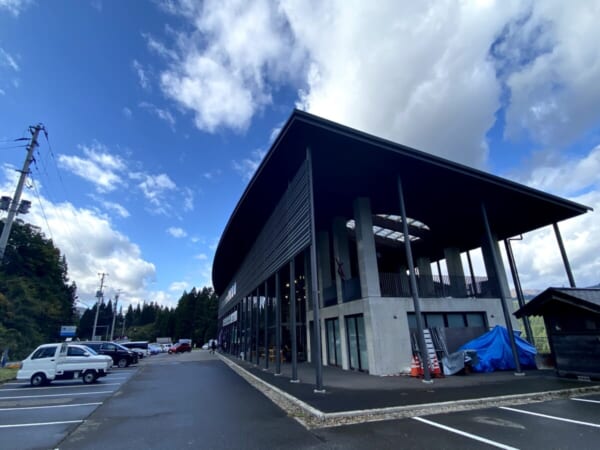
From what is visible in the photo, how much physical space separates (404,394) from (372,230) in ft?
24.9

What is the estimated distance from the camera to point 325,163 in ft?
40.4

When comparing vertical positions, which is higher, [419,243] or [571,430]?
[419,243]

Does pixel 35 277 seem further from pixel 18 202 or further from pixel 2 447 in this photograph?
pixel 2 447

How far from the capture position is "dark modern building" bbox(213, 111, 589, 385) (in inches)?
432

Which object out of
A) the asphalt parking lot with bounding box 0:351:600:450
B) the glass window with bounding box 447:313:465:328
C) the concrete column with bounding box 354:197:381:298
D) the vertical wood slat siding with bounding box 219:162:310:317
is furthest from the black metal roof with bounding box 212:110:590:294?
the asphalt parking lot with bounding box 0:351:600:450

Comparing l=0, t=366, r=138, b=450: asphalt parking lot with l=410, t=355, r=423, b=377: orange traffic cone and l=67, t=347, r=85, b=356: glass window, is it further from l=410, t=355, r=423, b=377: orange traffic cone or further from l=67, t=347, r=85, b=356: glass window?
l=410, t=355, r=423, b=377: orange traffic cone

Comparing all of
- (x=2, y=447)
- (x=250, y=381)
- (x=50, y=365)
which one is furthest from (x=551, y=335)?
(x=50, y=365)

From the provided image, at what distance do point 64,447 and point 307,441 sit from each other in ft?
13.3

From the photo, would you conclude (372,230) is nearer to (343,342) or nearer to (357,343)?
(357,343)

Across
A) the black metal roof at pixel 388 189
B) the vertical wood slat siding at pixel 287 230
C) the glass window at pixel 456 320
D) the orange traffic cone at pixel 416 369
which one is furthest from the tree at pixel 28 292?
the glass window at pixel 456 320

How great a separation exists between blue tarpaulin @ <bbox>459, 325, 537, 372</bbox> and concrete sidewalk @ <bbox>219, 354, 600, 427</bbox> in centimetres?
128

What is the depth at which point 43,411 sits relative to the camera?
25.3 feet

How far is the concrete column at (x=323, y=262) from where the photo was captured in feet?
57.3

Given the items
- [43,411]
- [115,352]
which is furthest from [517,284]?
[115,352]
